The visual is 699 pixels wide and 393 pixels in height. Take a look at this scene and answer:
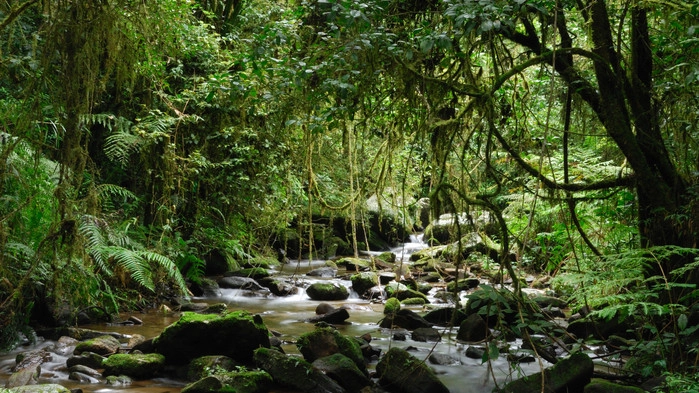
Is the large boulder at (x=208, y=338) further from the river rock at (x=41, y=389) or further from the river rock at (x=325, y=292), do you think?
the river rock at (x=325, y=292)

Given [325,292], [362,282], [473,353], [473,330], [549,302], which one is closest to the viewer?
[473,353]

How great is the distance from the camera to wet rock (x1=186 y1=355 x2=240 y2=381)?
16.0ft

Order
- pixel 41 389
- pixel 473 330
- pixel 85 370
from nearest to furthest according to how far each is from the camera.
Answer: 1. pixel 41 389
2. pixel 85 370
3. pixel 473 330

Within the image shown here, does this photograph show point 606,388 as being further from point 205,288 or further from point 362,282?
point 205,288

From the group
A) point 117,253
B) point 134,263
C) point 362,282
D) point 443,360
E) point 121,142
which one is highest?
point 121,142

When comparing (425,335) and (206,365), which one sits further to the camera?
(425,335)

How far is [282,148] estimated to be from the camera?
27.3ft

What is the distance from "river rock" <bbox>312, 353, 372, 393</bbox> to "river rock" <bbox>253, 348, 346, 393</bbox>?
0.21ft

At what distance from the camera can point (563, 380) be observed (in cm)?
422

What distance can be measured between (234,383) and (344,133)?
2.17 metres

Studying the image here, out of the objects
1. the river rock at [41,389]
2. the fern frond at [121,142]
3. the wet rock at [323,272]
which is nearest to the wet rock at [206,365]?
the river rock at [41,389]

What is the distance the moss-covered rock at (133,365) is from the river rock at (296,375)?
35.6 inches

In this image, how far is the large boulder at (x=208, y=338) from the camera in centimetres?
524

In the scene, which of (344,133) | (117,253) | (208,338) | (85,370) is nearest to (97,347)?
(85,370)
